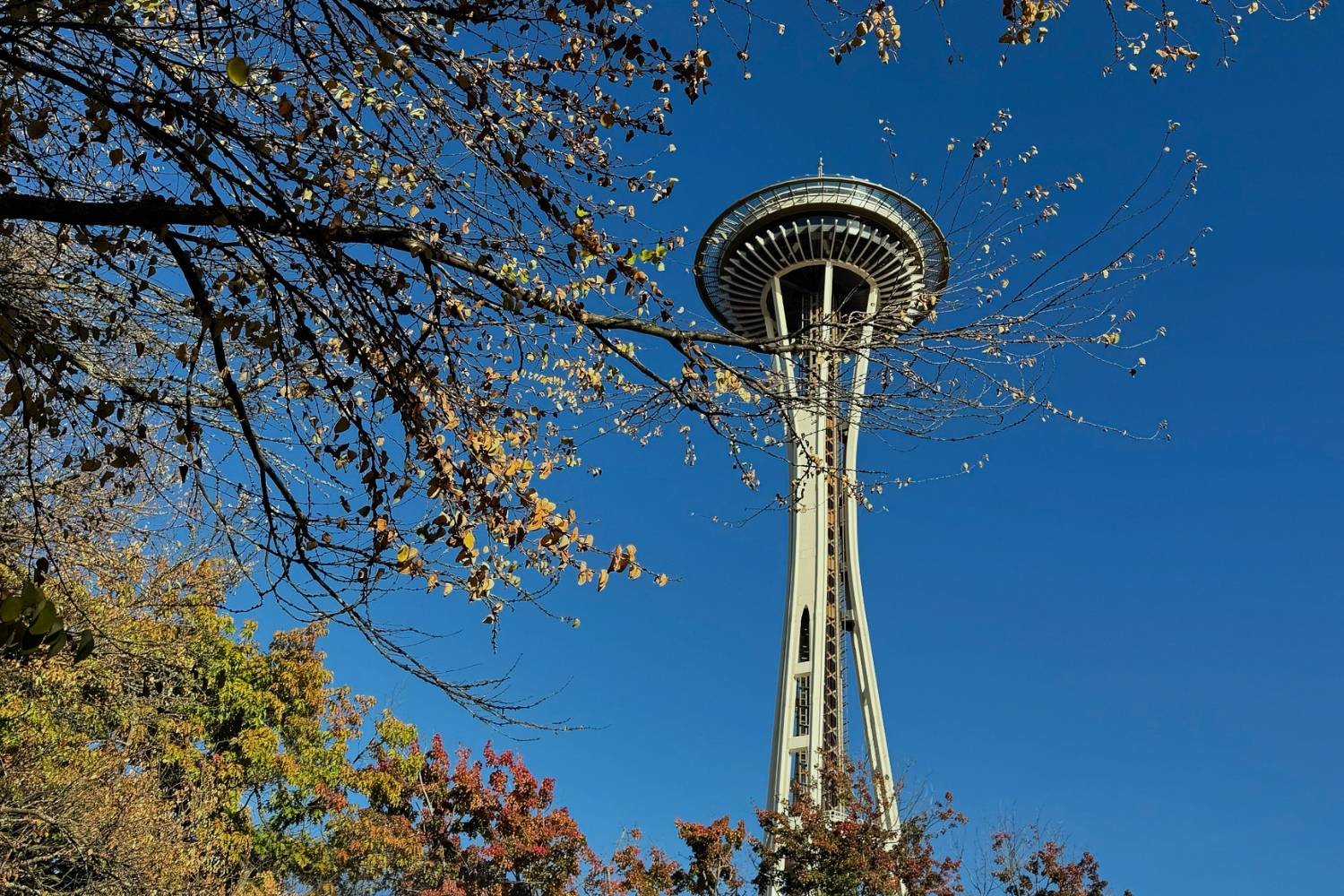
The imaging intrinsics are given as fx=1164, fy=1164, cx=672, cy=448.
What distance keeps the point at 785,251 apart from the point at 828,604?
8.79 meters

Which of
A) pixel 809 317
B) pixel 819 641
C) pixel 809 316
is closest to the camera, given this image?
pixel 809 317

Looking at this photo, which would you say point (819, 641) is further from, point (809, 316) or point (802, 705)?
point (809, 316)

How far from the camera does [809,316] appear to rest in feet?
64.1

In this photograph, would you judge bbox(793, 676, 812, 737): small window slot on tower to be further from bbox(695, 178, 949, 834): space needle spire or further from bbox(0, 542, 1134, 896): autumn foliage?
bbox(0, 542, 1134, 896): autumn foliage

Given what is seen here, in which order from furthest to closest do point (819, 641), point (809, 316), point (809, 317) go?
point (819, 641)
point (809, 316)
point (809, 317)

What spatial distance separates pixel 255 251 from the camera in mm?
3799

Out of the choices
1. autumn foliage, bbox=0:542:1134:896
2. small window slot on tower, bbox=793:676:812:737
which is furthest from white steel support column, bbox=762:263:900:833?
autumn foliage, bbox=0:542:1134:896

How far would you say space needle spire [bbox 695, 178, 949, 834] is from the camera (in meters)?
22.4

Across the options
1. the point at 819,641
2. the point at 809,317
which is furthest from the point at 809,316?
the point at 819,641

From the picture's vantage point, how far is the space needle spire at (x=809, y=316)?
73.4ft

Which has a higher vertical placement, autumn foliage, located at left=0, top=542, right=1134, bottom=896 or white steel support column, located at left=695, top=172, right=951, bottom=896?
white steel support column, located at left=695, top=172, right=951, bottom=896

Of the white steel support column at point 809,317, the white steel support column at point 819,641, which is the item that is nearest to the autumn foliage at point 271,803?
the white steel support column at point 809,317

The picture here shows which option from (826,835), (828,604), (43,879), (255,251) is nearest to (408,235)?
(255,251)

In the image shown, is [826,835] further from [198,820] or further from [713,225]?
[713,225]
